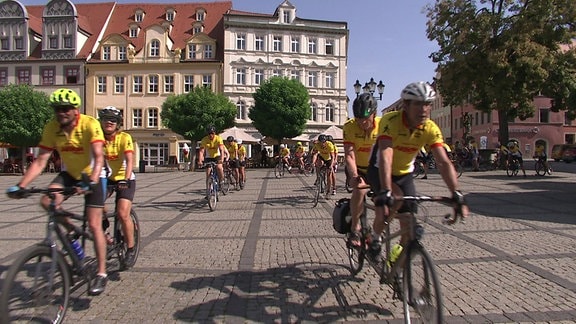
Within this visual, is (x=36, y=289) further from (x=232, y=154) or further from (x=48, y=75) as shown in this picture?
(x=48, y=75)

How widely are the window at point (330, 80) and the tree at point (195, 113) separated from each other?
56.8 feet

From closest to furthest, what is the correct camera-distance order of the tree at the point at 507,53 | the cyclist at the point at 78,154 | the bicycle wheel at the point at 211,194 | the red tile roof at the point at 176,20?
1. the cyclist at the point at 78,154
2. the bicycle wheel at the point at 211,194
3. the tree at the point at 507,53
4. the red tile roof at the point at 176,20

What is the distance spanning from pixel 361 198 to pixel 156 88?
52.5 metres

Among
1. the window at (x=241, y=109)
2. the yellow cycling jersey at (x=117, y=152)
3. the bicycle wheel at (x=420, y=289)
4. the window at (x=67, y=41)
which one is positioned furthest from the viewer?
the window at (x=67, y=41)

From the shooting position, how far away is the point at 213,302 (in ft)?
14.6

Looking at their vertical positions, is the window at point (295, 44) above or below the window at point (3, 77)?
above

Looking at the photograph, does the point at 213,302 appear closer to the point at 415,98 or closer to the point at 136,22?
the point at 415,98

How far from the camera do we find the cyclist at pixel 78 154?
4.20m

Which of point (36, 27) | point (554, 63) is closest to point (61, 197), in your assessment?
point (554, 63)

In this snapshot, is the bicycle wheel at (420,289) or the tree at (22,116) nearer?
the bicycle wheel at (420,289)

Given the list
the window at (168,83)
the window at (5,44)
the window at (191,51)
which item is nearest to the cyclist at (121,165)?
the window at (168,83)

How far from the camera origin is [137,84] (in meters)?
→ 54.4

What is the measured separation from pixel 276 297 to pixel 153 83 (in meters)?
53.0

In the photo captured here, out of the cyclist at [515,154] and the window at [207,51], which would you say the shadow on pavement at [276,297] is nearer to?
the cyclist at [515,154]
